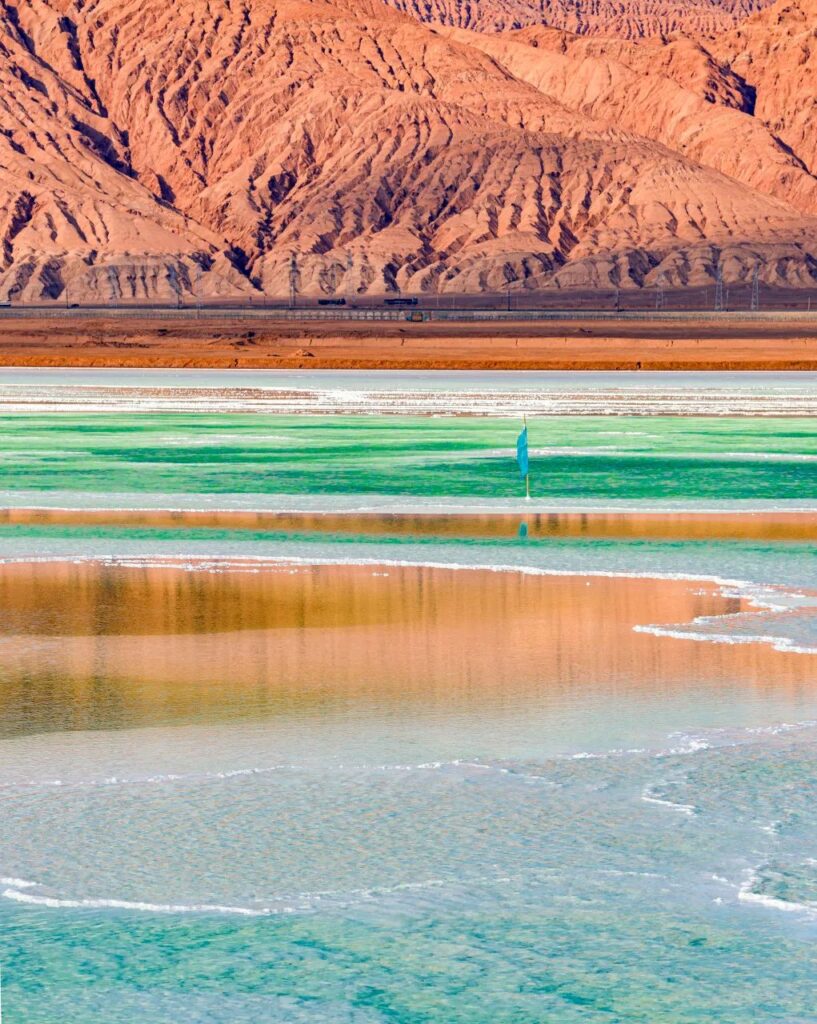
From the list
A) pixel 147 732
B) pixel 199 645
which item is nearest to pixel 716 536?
pixel 199 645

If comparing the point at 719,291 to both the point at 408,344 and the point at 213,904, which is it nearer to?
the point at 408,344

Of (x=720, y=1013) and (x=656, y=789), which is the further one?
(x=656, y=789)

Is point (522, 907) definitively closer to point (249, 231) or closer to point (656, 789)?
point (656, 789)

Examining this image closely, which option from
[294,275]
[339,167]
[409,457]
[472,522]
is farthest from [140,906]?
[339,167]

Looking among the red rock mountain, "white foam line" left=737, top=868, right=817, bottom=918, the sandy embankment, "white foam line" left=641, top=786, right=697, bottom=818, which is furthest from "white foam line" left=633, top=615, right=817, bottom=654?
the red rock mountain

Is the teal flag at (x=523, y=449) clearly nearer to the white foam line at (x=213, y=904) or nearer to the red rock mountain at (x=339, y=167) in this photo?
the white foam line at (x=213, y=904)

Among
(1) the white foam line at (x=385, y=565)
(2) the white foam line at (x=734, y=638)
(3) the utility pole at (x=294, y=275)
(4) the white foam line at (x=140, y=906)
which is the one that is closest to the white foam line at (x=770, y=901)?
(4) the white foam line at (x=140, y=906)
